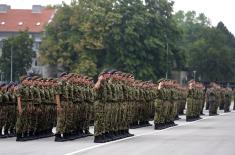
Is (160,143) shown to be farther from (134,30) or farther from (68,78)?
(134,30)

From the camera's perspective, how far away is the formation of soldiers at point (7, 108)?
21344 mm

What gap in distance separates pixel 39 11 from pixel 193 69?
103ft

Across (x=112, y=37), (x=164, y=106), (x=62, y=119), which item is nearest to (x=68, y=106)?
(x=62, y=119)

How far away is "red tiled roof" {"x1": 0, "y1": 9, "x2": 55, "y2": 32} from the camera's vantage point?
13035 centimetres

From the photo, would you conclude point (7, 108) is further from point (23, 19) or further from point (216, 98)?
point (23, 19)

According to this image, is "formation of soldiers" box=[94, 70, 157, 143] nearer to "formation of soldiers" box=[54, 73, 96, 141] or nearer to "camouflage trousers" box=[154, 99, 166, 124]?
"formation of soldiers" box=[54, 73, 96, 141]

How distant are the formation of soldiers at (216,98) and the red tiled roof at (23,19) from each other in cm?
7939

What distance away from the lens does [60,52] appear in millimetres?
79062

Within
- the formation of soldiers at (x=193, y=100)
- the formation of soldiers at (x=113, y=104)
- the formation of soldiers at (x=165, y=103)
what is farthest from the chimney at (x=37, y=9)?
the formation of soldiers at (x=113, y=104)

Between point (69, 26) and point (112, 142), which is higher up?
point (69, 26)

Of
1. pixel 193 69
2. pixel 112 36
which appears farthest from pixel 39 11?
pixel 112 36

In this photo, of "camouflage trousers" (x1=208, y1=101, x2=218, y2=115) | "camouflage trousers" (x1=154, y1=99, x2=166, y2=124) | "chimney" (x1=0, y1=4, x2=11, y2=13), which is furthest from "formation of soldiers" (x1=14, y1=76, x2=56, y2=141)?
"chimney" (x1=0, y1=4, x2=11, y2=13)

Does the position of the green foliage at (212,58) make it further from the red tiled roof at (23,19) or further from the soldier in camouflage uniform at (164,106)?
the soldier in camouflage uniform at (164,106)

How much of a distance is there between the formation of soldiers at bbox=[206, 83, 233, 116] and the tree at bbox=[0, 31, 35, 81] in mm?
35882
